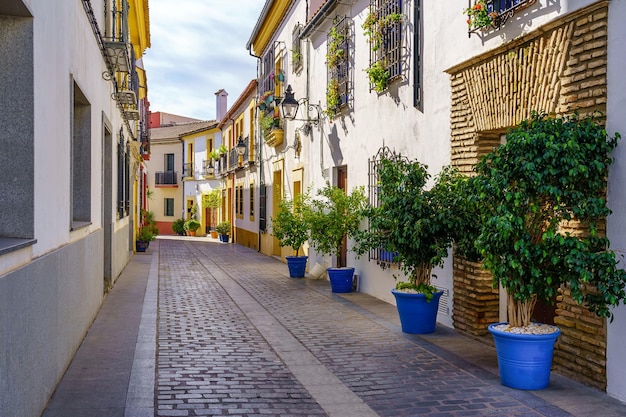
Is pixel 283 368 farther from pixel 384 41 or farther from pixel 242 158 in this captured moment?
pixel 242 158

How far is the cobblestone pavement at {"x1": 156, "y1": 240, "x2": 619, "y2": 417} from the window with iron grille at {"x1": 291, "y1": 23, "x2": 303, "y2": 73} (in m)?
7.51

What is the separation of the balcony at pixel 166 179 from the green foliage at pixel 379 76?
105ft

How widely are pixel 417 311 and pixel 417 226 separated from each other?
133 cm

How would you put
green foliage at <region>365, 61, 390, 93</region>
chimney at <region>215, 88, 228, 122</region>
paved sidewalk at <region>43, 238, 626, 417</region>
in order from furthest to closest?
1. chimney at <region>215, 88, 228, 122</region>
2. green foliage at <region>365, 61, 390, 93</region>
3. paved sidewalk at <region>43, 238, 626, 417</region>

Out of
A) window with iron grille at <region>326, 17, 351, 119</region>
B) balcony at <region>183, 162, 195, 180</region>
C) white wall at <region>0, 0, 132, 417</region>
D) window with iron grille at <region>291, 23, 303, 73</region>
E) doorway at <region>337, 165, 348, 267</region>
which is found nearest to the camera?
white wall at <region>0, 0, 132, 417</region>

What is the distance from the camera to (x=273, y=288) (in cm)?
1211

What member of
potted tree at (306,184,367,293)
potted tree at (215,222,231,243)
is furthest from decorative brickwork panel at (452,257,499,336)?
potted tree at (215,222,231,243)

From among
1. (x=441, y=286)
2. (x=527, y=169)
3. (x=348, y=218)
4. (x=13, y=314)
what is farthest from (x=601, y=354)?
(x=348, y=218)

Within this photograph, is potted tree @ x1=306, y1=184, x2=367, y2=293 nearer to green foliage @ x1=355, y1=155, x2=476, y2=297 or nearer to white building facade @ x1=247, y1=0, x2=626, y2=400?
white building facade @ x1=247, y1=0, x2=626, y2=400

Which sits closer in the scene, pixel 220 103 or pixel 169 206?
pixel 220 103

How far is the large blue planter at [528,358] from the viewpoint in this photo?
528 centimetres

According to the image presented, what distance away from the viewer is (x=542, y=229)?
561 cm

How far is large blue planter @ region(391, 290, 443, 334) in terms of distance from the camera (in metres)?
7.57

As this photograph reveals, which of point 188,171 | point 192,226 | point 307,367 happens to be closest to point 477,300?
point 307,367
